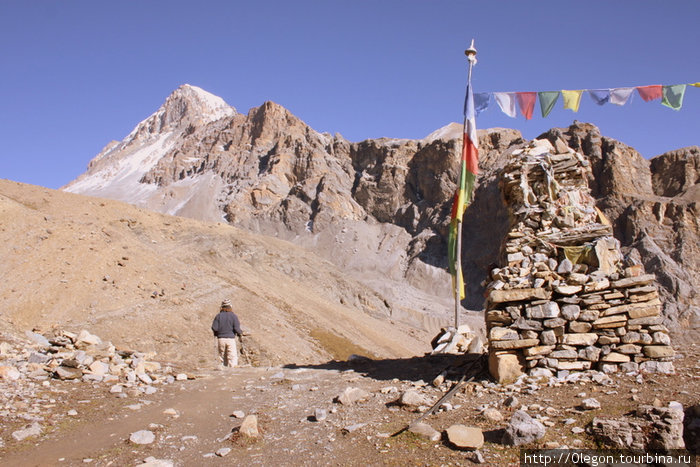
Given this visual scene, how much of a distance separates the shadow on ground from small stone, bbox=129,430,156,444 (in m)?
4.22

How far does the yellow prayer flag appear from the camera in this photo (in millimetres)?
10945

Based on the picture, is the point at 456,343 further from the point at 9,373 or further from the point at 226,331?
the point at 9,373

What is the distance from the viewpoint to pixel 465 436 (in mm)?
5059

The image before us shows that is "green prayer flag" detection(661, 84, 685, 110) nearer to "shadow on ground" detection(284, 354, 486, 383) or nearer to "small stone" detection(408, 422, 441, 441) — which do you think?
"shadow on ground" detection(284, 354, 486, 383)

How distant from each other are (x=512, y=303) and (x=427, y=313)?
2192 inches

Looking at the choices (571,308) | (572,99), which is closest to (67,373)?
(571,308)

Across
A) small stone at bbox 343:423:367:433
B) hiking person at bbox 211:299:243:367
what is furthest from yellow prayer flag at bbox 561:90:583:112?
hiking person at bbox 211:299:243:367

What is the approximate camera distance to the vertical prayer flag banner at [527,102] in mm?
11352

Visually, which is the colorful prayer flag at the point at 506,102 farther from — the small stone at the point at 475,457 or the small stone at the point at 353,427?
the small stone at the point at 475,457

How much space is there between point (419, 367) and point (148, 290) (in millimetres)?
14545

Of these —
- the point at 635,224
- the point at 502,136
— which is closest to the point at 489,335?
the point at 635,224

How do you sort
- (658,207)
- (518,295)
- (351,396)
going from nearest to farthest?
(351,396)
(518,295)
(658,207)

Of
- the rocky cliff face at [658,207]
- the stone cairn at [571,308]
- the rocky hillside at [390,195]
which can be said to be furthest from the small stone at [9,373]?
the rocky cliff face at [658,207]

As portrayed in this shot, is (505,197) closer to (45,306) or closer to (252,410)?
(252,410)
